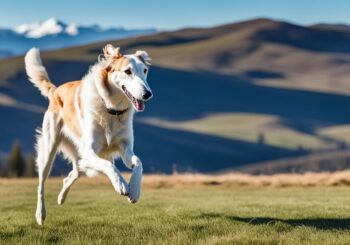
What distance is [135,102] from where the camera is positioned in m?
12.0

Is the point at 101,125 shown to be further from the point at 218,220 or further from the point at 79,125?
the point at 218,220

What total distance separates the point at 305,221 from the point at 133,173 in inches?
148

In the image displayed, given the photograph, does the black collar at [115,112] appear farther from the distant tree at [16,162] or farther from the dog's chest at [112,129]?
the distant tree at [16,162]

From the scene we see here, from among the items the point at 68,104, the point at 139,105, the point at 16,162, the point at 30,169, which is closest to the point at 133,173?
the point at 139,105

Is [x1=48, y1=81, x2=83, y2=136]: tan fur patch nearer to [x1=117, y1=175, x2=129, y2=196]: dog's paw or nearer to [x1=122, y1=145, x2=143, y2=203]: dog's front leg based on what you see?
[x1=122, y1=145, x2=143, y2=203]: dog's front leg

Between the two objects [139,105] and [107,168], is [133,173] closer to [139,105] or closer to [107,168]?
[107,168]

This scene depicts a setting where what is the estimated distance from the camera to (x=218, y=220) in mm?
12906

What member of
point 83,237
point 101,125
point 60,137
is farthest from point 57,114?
point 83,237

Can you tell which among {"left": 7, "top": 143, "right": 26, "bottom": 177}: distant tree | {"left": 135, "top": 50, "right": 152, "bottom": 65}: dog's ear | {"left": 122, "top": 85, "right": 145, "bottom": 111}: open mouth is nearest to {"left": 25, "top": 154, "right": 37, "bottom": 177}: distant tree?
{"left": 7, "top": 143, "right": 26, "bottom": 177}: distant tree

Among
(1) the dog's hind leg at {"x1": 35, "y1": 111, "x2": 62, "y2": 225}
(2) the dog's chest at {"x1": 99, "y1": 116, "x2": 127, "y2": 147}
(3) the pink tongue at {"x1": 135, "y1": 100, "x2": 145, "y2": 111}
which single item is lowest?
(1) the dog's hind leg at {"x1": 35, "y1": 111, "x2": 62, "y2": 225}

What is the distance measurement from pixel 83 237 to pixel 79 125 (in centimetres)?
277

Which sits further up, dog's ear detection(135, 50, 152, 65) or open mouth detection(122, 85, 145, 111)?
dog's ear detection(135, 50, 152, 65)

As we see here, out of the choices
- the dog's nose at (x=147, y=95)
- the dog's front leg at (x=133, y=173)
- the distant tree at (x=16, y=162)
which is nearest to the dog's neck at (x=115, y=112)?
the dog's front leg at (x=133, y=173)

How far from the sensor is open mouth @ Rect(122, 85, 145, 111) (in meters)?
11.9
